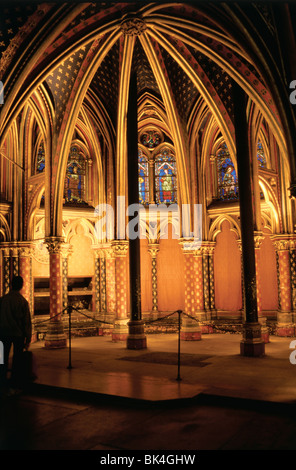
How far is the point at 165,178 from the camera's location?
63.4 ft

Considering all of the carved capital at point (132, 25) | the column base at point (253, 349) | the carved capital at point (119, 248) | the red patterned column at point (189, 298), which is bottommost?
the column base at point (253, 349)

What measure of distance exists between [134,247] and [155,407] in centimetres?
719

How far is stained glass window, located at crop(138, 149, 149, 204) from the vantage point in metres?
19.1

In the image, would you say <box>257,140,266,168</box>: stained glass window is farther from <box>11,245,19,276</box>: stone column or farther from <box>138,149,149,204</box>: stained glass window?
<box>11,245,19,276</box>: stone column

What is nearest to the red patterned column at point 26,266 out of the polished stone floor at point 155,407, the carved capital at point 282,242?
the polished stone floor at point 155,407

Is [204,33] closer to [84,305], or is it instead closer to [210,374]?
[210,374]

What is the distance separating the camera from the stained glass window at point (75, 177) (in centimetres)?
1822

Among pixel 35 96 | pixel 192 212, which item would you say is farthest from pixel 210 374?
pixel 35 96

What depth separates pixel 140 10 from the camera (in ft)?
38.5

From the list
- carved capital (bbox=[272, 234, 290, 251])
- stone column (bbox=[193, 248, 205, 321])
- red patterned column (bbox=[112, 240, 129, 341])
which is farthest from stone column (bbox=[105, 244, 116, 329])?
carved capital (bbox=[272, 234, 290, 251])

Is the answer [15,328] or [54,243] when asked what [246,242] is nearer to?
[54,243]

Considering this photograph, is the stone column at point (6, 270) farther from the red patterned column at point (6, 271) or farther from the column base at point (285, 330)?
the column base at point (285, 330)

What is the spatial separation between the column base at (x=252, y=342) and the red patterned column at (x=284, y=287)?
16.5ft

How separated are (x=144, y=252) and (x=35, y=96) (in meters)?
7.95
